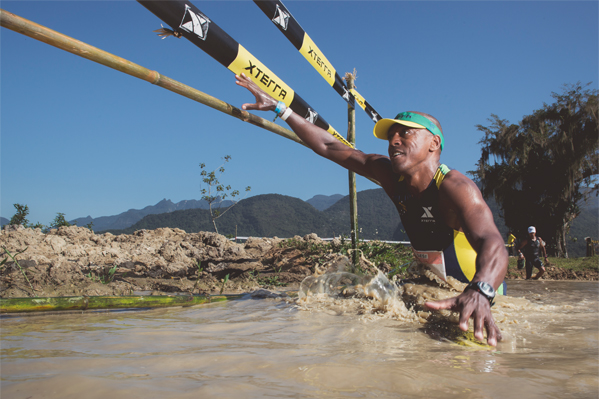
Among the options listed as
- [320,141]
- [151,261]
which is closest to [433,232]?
[320,141]

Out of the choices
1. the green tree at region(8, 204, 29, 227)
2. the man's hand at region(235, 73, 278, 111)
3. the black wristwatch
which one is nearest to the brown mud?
the man's hand at region(235, 73, 278, 111)

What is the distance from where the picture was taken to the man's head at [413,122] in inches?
109

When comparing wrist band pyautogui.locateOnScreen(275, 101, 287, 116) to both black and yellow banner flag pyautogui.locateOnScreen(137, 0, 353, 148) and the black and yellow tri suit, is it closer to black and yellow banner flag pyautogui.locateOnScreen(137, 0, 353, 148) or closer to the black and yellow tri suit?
black and yellow banner flag pyautogui.locateOnScreen(137, 0, 353, 148)

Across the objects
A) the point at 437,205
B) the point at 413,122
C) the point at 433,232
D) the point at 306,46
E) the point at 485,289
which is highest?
the point at 306,46

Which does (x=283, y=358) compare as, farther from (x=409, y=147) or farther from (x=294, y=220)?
(x=294, y=220)

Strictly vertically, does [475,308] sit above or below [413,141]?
below

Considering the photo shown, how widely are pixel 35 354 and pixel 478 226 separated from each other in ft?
7.90

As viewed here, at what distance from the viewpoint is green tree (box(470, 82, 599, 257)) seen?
21047 millimetres

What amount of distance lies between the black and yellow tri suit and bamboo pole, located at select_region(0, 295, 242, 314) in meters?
2.07

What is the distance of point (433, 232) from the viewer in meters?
3.03

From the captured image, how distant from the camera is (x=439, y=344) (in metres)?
2.11

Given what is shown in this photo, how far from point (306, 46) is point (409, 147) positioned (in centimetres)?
321

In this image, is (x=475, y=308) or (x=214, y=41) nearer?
(x=475, y=308)

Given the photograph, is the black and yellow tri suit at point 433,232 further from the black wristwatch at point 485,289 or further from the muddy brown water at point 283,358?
the black wristwatch at point 485,289
